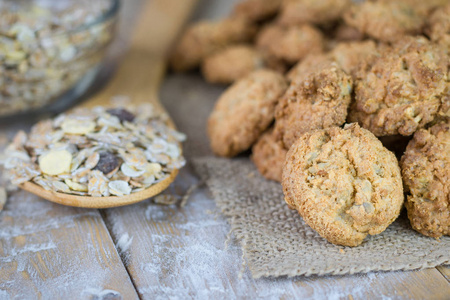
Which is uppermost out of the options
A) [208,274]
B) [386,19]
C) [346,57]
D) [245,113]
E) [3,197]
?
[386,19]

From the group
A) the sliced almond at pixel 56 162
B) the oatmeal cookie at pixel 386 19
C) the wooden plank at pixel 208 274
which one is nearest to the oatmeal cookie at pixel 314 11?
the oatmeal cookie at pixel 386 19

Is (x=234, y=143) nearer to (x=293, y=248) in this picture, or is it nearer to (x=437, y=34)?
(x=293, y=248)

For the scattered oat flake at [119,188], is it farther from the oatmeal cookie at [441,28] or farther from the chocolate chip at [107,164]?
the oatmeal cookie at [441,28]

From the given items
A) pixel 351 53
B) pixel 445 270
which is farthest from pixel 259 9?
pixel 445 270

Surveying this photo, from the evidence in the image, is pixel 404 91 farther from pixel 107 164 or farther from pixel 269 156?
pixel 107 164

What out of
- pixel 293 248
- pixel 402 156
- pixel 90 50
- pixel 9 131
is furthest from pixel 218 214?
pixel 9 131

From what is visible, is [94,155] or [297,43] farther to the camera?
[297,43]
